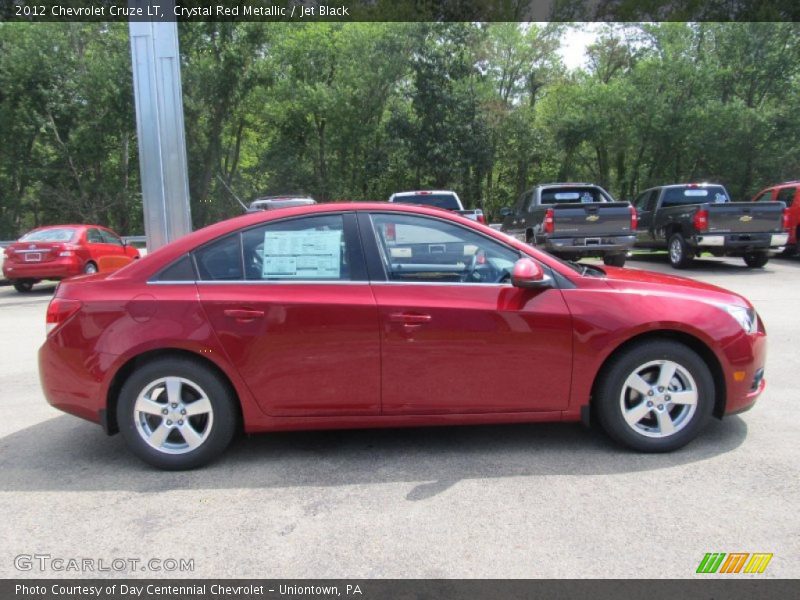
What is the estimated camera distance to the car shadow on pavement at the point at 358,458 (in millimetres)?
3619

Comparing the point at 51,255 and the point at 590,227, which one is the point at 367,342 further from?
the point at 51,255

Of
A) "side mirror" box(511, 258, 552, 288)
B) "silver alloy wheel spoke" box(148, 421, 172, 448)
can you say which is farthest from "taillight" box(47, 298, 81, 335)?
"side mirror" box(511, 258, 552, 288)

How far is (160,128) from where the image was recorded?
8.67 meters

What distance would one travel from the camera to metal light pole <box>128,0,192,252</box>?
8367mm

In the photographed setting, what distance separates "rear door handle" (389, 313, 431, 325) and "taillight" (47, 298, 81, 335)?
1955 millimetres

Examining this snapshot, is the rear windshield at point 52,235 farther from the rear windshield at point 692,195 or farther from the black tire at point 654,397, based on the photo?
the rear windshield at point 692,195

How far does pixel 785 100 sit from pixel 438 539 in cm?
2919

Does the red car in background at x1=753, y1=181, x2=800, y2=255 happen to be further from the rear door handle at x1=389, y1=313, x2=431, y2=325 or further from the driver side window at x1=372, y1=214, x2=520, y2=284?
the rear door handle at x1=389, y1=313, x2=431, y2=325

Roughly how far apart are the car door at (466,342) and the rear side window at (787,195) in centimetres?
1409

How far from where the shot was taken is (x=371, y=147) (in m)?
31.9

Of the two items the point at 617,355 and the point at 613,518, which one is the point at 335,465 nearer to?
the point at 613,518

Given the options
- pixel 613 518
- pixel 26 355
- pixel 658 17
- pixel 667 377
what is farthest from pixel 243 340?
pixel 658 17

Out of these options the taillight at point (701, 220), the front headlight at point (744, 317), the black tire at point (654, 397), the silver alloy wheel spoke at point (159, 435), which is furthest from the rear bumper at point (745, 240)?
the silver alloy wheel spoke at point (159, 435)

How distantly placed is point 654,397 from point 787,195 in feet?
46.5
